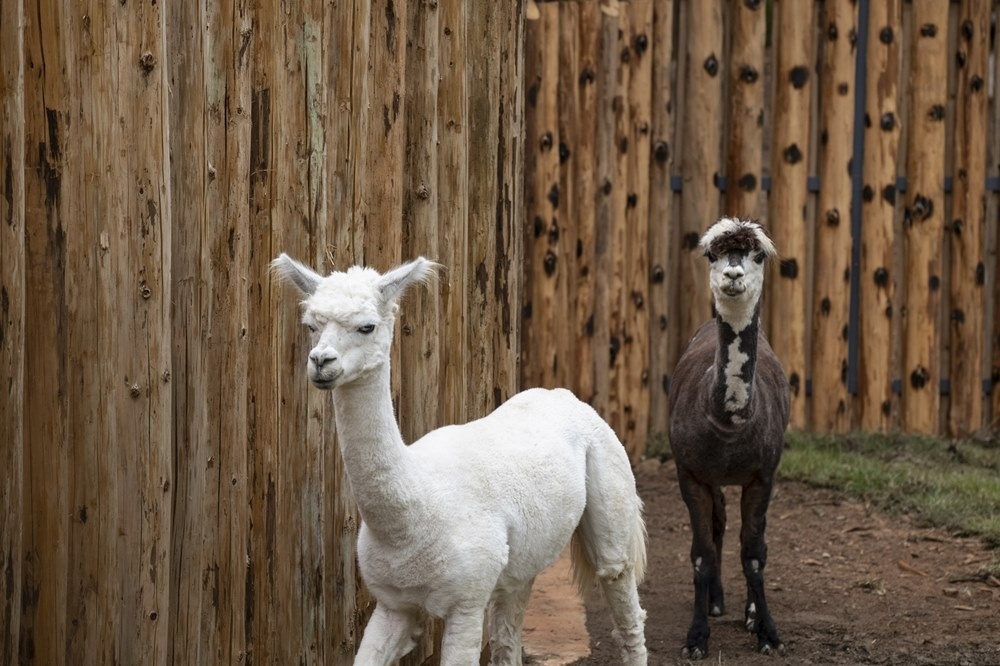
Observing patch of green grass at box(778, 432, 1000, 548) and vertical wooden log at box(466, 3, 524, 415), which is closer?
vertical wooden log at box(466, 3, 524, 415)

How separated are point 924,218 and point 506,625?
6.99m

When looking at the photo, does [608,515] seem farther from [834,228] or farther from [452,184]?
[834,228]

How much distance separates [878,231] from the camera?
38.1ft

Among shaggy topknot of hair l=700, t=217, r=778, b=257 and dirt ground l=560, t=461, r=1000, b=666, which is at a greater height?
shaggy topknot of hair l=700, t=217, r=778, b=257

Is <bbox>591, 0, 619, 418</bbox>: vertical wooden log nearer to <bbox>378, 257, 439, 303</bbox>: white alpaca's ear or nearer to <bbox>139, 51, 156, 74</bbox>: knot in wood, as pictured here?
<bbox>378, 257, 439, 303</bbox>: white alpaca's ear

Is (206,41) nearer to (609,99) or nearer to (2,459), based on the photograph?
(2,459)

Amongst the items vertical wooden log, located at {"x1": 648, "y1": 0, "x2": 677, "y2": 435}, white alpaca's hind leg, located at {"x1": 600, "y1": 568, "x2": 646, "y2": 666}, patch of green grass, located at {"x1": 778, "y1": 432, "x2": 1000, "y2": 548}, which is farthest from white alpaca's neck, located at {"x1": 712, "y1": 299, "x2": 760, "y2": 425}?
vertical wooden log, located at {"x1": 648, "y1": 0, "x2": 677, "y2": 435}

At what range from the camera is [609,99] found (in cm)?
1128

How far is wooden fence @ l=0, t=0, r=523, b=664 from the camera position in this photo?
14.7ft

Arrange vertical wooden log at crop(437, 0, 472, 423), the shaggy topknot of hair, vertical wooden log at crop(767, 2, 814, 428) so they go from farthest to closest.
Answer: vertical wooden log at crop(767, 2, 814, 428) < the shaggy topknot of hair < vertical wooden log at crop(437, 0, 472, 423)

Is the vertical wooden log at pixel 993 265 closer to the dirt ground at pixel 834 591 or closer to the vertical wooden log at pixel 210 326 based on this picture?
the dirt ground at pixel 834 591

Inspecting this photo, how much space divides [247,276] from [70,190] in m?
0.81

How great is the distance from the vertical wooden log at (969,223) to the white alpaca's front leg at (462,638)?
25.8 feet

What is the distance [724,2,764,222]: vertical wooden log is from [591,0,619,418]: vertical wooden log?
39.5 inches
